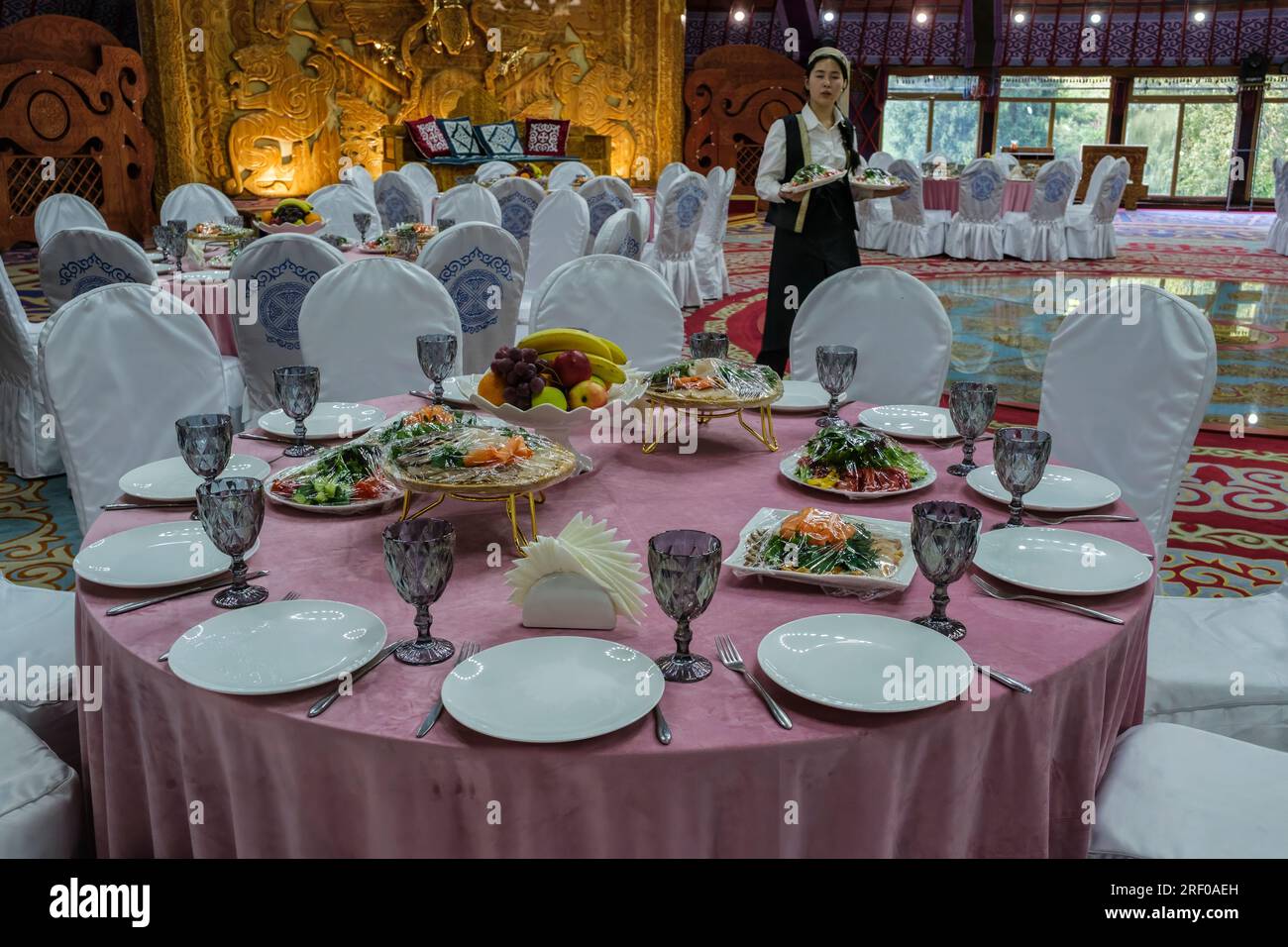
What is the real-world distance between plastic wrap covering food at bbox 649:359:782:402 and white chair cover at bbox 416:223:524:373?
1985 millimetres

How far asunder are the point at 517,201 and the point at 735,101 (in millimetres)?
9349

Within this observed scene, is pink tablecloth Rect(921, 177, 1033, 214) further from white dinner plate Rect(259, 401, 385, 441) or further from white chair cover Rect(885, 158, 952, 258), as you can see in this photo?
white dinner plate Rect(259, 401, 385, 441)

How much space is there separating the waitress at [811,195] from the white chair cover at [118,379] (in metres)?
2.30

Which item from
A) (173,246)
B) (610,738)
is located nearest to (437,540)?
(610,738)

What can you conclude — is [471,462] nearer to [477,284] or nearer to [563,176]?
[477,284]

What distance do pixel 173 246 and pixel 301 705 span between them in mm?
3738

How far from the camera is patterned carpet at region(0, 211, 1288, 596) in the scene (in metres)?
3.40

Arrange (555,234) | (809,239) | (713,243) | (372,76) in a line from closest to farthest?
(809,239) < (555,234) < (713,243) < (372,76)

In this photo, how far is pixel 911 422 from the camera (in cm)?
223

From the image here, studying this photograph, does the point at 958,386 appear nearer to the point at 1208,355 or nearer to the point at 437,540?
the point at 1208,355

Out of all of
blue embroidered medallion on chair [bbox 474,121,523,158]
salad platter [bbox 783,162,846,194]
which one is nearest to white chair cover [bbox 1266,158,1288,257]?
blue embroidered medallion on chair [bbox 474,121,523,158]

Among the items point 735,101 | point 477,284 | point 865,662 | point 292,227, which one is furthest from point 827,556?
point 735,101

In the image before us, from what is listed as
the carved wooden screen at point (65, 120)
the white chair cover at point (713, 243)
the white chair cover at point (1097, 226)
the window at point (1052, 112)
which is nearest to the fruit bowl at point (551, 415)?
the white chair cover at point (713, 243)
